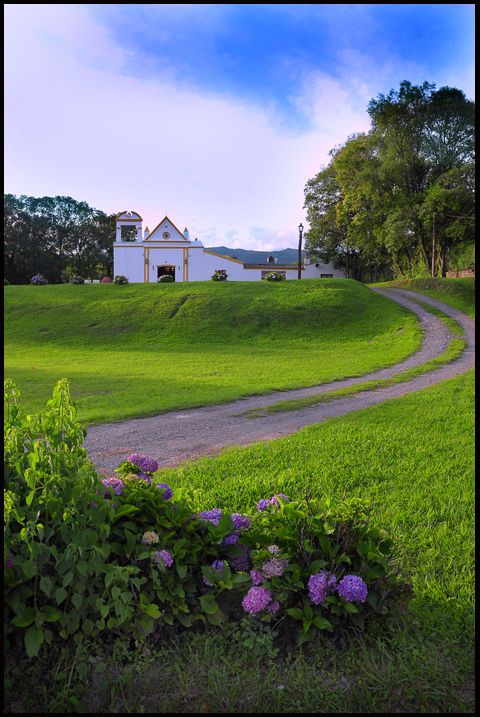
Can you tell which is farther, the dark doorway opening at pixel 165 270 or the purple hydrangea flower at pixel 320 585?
the dark doorway opening at pixel 165 270

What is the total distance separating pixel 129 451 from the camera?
5352 millimetres

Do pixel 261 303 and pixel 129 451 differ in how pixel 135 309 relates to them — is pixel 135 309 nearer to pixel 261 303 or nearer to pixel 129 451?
pixel 261 303

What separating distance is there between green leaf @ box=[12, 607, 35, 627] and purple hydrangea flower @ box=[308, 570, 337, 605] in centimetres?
104

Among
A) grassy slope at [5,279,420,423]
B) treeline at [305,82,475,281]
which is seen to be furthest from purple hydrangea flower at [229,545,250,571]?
treeline at [305,82,475,281]

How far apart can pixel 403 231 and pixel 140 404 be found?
83.0ft

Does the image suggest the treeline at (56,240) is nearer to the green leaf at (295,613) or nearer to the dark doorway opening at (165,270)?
the dark doorway opening at (165,270)

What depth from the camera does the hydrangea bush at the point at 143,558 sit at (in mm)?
1937

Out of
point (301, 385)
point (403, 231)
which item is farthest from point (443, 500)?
point (403, 231)

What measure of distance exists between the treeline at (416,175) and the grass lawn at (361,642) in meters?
25.2

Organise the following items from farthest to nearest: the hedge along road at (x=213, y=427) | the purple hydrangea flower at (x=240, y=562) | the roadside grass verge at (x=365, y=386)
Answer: the roadside grass verge at (x=365, y=386)
the hedge along road at (x=213, y=427)
the purple hydrangea flower at (x=240, y=562)

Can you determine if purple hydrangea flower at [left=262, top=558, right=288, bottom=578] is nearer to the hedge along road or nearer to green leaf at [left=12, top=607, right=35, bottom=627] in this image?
green leaf at [left=12, top=607, right=35, bottom=627]

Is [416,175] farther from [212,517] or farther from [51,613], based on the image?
[51,613]

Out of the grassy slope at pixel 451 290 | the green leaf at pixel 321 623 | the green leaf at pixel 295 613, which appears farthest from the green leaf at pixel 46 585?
the grassy slope at pixel 451 290

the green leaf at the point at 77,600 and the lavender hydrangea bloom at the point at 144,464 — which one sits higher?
the lavender hydrangea bloom at the point at 144,464
